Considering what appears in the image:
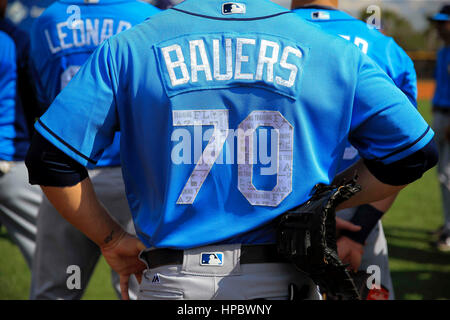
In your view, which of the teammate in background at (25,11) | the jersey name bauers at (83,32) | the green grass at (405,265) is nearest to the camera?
the jersey name bauers at (83,32)

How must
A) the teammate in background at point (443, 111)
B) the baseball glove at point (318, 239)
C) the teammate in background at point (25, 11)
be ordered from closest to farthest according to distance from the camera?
1. the baseball glove at point (318, 239)
2. the teammate in background at point (443, 111)
3. the teammate in background at point (25, 11)

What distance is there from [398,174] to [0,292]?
368 cm

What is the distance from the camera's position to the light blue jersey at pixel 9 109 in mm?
3461

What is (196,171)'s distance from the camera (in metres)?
1.62

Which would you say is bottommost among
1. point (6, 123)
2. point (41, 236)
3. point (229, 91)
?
point (41, 236)

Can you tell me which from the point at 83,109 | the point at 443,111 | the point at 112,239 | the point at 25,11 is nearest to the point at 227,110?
the point at 83,109

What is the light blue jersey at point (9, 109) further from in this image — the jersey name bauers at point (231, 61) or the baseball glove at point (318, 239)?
the baseball glove at point (318, 239)

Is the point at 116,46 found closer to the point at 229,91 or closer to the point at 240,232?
the point at 229,91

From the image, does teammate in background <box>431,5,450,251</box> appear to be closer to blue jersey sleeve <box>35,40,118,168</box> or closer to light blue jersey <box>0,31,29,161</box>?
light blue jersey <box>0,31,29,161</box>

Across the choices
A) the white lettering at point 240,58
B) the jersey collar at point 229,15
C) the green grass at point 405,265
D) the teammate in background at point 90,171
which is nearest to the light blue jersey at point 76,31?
the teammate in background at point 90,171

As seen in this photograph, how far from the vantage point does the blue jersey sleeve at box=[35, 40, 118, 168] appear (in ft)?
5.21

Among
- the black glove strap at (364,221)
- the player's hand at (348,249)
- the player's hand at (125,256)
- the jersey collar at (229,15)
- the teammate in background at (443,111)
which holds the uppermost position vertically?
the jersey collar at (229,15)

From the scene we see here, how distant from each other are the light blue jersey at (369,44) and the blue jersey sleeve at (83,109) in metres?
1.21
